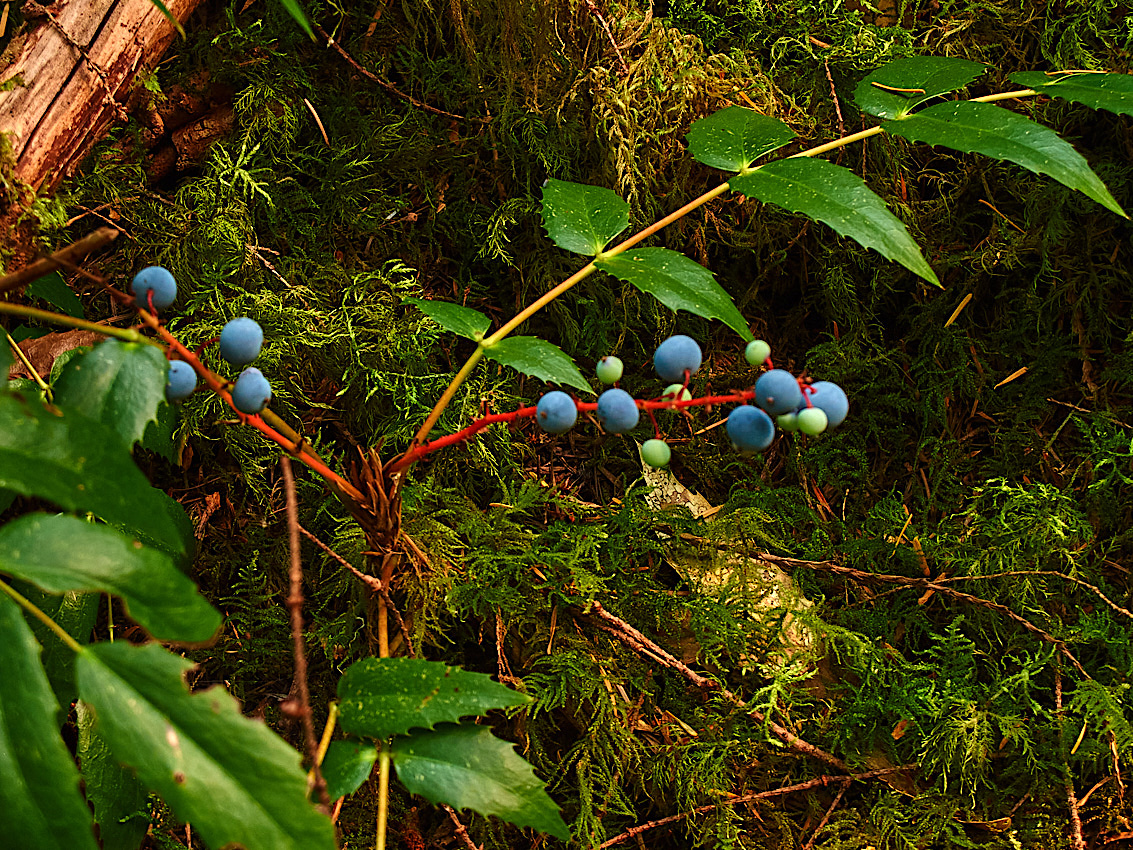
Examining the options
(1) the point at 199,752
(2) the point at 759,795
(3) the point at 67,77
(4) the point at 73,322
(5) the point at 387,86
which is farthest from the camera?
(5) the point at 387,86

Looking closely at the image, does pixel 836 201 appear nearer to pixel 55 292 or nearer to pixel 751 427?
pixel 751 427

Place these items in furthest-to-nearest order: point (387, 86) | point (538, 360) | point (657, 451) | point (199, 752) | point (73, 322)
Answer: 1. point (387, 86)
2. point (538, 360)
3. point (657, 451)
4. point (73, 322)
5. point (199, 752)

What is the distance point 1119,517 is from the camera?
1.37 m

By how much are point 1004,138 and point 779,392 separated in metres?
0.55

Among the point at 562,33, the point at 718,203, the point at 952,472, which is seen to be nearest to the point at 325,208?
the point at 562,33

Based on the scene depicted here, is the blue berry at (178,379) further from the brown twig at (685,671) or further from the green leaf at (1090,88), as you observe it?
the green leaf at (1090,88)

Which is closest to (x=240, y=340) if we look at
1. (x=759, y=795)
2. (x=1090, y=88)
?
(x=759, y=795)

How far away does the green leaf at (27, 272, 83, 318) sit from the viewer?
1162 mm

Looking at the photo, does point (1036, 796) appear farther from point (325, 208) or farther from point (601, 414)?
point (325, 208)

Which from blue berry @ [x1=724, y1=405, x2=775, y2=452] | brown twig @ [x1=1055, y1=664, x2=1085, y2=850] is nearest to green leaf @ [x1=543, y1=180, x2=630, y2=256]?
blue berry @ [x1=724, y1=405, x2=775, y2=452]

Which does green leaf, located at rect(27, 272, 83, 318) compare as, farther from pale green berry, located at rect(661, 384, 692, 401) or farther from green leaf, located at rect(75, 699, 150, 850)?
pale green berry, located at rect(661, 384, 692, 401)

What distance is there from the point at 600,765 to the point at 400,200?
3.16ft

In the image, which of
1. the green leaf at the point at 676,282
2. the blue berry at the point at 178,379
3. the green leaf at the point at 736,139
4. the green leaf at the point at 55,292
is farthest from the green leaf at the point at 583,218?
the green leaf at the point at 55,292

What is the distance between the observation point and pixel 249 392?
0.83 m
